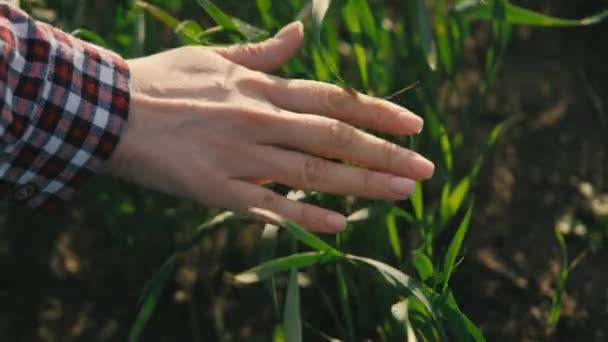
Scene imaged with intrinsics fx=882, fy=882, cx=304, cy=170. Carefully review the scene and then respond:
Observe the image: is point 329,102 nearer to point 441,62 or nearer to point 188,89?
point 188,89

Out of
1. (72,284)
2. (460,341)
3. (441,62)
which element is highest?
(441,62)

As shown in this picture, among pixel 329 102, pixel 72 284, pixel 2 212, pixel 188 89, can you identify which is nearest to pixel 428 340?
pixel 329 102

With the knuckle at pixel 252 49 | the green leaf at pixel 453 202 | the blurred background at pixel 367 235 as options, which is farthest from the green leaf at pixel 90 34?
the green leaf at pixel 453 202

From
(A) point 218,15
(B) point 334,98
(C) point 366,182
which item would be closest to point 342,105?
(B) point 334,98

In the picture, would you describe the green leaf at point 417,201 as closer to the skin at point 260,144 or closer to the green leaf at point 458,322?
the skin at point 260,144

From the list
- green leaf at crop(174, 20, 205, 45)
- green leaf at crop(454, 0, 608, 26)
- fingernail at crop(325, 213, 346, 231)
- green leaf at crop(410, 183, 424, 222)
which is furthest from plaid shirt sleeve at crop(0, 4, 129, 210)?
green leaf at crop(454, 0, 608, 26)

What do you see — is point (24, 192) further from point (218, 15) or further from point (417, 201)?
point (417, 201)

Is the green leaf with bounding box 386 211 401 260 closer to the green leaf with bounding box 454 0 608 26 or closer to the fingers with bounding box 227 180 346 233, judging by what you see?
the fingers with bounding box 227 180 346 233
